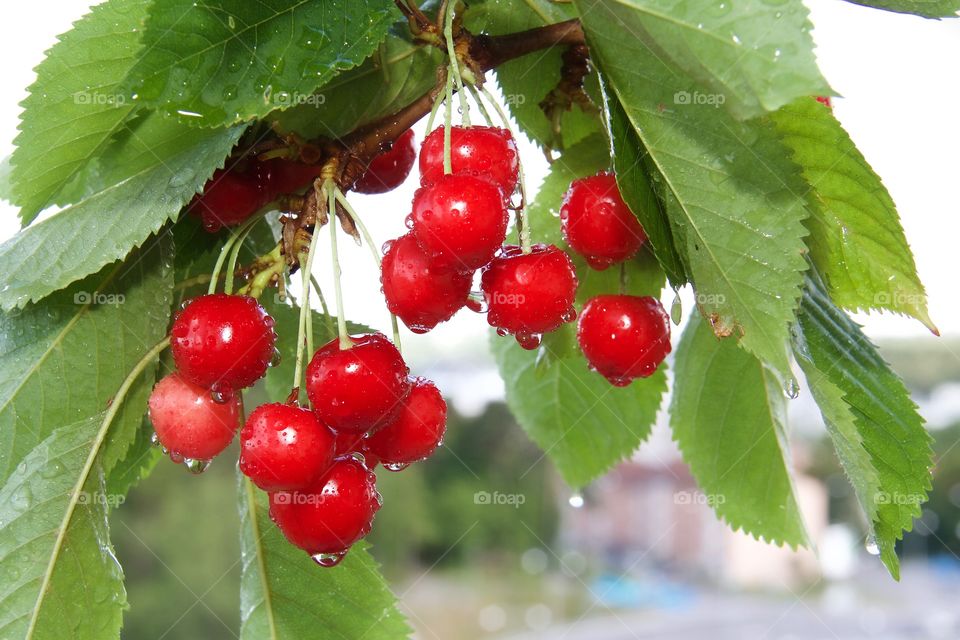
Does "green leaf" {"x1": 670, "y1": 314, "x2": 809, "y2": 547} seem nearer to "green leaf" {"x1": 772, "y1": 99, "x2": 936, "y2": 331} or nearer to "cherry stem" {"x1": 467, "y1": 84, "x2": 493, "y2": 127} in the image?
"green leaf" {"x1": 772, "y1": 99, "x2": 936, "y2": 331}

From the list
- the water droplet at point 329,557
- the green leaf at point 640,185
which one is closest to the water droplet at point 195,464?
the water droplet at point 329,557

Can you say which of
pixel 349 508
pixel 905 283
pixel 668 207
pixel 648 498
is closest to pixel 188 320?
pixel 349 508

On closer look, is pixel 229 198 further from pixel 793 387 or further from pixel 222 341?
pixel 793 387

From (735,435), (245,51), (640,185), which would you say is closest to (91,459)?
(245,51)

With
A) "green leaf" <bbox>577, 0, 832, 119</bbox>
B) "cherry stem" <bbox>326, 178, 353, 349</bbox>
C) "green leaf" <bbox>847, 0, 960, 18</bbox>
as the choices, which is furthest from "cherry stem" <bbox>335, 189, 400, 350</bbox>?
"green leaf" <bbox>847, 0, 960, 18</bbox>

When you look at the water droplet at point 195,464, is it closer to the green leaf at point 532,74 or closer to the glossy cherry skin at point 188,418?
the glossy cherry skin at point 188,418
